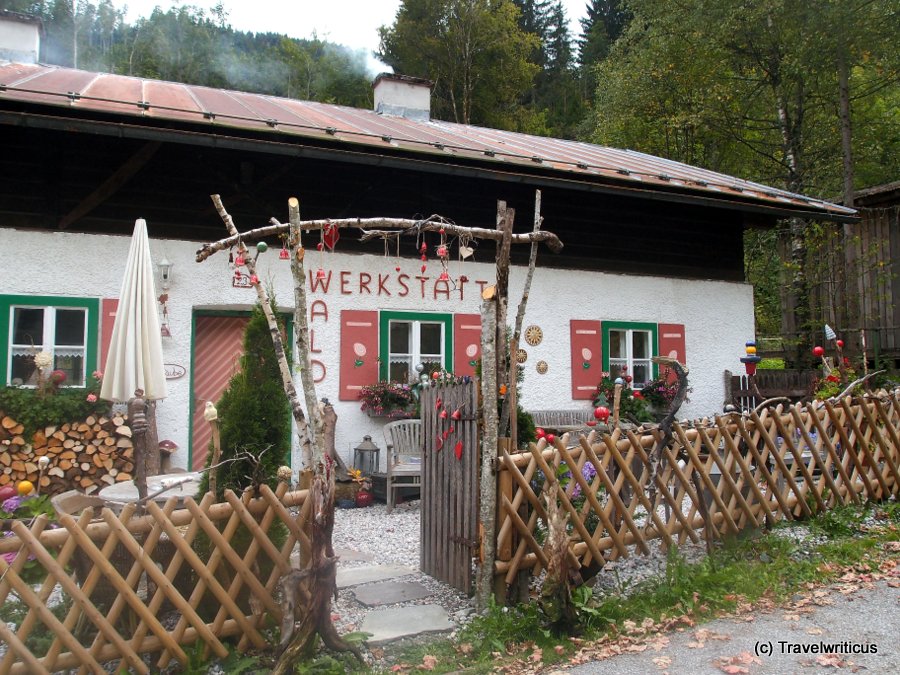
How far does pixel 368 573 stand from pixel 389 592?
51 cm

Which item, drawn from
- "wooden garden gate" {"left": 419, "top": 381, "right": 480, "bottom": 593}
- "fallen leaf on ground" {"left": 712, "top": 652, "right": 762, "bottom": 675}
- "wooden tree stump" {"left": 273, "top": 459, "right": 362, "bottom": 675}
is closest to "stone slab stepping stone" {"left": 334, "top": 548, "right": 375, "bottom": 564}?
"wooden garden gate" {"left": 419, "top": 381, "right": 480, "bottom": 593}

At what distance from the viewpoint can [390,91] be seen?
13.7m

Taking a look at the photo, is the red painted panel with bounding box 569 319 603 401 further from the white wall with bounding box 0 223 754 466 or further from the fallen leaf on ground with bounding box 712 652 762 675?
the fallen leaf on ground with bounding box 712 652 762 675

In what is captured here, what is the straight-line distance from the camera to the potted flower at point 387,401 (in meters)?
8.75

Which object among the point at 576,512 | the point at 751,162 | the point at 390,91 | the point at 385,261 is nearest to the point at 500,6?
the point at 751,162

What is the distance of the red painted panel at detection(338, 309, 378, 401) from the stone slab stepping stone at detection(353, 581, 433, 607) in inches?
158

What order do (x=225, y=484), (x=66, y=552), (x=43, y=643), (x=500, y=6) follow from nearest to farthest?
(x=66, y=552) < (x=43, y=643) < (x=225, y=484) < (x=500, y=6)

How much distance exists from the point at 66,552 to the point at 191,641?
2.53ft

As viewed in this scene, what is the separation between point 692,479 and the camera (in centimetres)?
529

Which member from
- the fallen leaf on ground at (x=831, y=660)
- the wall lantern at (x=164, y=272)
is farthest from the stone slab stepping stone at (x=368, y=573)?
the wall lantern at (x=164, y=272)

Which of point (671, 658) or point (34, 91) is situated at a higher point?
point (34, 91)

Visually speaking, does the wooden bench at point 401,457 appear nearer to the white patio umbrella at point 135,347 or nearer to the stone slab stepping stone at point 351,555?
the stone slab stepping stone at point 351,555

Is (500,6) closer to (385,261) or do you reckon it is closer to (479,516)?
(385,261)

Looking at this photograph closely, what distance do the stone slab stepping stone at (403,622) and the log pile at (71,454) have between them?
12.8 ft
